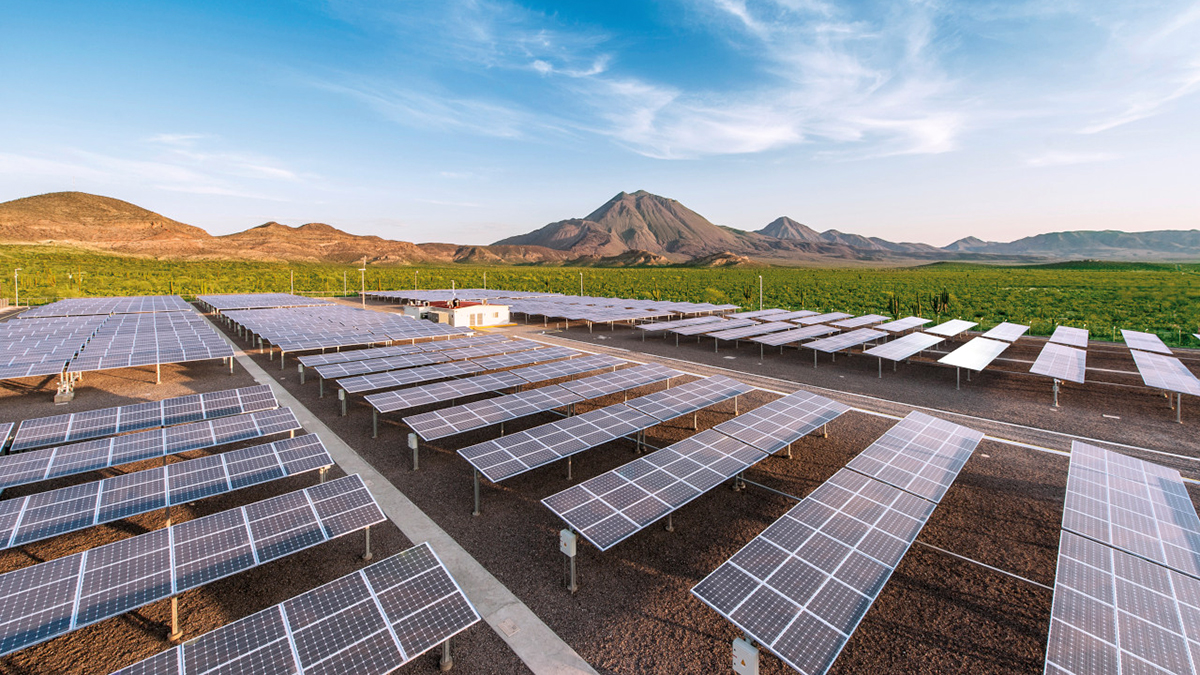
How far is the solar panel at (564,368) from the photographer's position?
17562 millimetres

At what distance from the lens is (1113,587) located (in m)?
6.17

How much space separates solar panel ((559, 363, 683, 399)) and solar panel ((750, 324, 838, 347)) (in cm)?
1034

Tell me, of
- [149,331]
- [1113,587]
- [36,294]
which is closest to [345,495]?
[1113,587]

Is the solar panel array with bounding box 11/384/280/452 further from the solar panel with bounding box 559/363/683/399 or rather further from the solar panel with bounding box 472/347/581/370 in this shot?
the solar panel with bounding box 559/363/683/399

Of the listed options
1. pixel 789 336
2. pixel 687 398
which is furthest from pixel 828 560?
pixel 789 336

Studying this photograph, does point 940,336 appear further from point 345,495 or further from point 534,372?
point 345,495

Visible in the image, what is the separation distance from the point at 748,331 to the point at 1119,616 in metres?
23.5

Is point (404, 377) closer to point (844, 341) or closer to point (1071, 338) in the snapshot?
point (844, 341)

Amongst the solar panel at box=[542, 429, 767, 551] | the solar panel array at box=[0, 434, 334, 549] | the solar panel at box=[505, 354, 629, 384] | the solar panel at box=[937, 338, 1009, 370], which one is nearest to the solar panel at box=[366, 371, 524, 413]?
the solar panel at box=[505, 354, 629, 384]

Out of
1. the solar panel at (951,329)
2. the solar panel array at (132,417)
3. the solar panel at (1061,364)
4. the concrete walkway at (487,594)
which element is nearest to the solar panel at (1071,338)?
the solar panel at (1061,364)

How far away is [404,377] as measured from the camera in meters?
17.5

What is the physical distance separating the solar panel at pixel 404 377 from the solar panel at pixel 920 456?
14454 millimetres

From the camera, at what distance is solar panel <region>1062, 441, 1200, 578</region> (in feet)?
22.9

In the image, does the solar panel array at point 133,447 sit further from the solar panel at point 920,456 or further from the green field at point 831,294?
the green field at point 831,294
